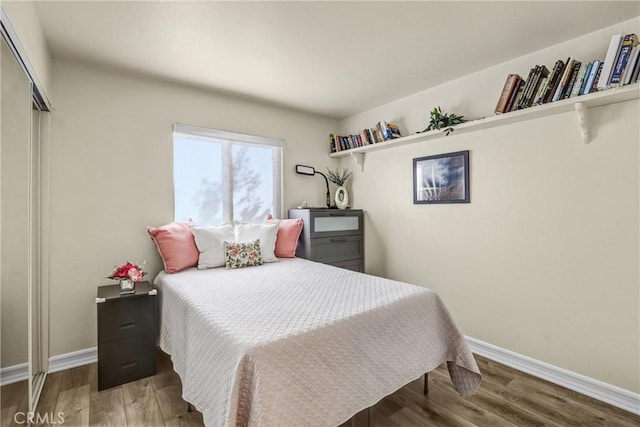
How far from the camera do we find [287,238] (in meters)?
3.03

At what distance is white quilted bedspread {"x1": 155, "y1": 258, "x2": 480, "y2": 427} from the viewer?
44.8 inches

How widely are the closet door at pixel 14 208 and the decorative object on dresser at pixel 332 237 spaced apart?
2.10 m

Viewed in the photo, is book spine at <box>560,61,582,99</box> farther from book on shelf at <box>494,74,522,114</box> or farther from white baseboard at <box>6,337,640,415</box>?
white baseboard at <box>6,337,640,415</box>

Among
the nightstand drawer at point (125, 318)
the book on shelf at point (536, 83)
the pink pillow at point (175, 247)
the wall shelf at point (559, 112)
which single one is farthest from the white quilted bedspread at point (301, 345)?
the book on shelf at point (536, 83)

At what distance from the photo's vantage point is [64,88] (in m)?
2.29

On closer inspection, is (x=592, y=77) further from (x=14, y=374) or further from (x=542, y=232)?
(x=14, y=374)

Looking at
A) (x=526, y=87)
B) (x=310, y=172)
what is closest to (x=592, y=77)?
(x=526, y=87)

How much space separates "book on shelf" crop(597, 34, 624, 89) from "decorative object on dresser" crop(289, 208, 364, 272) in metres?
2.25

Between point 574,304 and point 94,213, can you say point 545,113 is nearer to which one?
point 574,304

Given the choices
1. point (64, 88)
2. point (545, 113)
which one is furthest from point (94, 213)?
point (545, 113)

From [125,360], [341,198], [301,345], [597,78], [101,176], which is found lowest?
[125,360]

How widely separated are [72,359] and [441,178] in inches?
134

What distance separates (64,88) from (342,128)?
2.81 m

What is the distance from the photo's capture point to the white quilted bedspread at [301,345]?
1139mm
